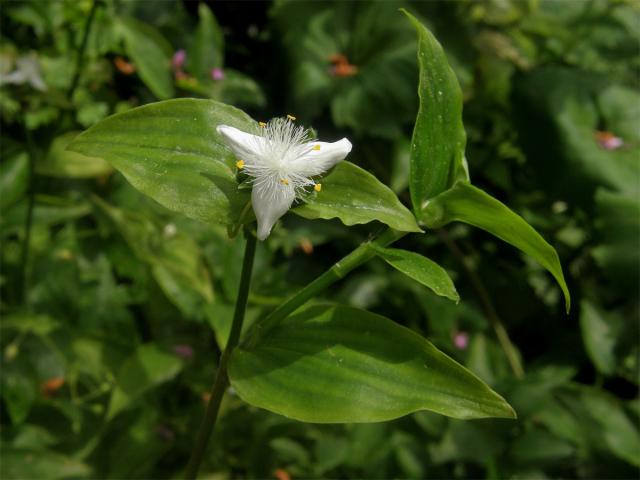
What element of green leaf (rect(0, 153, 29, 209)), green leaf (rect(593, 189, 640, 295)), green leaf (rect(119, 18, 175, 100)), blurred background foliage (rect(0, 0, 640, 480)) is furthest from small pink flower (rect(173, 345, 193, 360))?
green leaf (rect(593, 189, 640, 295))

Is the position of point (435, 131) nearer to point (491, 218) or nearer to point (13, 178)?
point (491, 218)

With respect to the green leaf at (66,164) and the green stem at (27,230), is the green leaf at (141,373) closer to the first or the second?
the green stem at (27,230)

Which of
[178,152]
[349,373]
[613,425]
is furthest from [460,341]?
[178,152]

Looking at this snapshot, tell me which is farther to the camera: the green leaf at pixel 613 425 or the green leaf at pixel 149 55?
the green leaf at pixel 149 55

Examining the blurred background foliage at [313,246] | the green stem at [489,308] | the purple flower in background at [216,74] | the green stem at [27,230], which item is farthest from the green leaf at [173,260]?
the green stem at [489,308]

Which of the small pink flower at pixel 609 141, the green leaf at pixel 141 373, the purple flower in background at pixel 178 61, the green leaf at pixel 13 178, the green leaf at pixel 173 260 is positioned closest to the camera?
the green leaf at pixel 141 373
